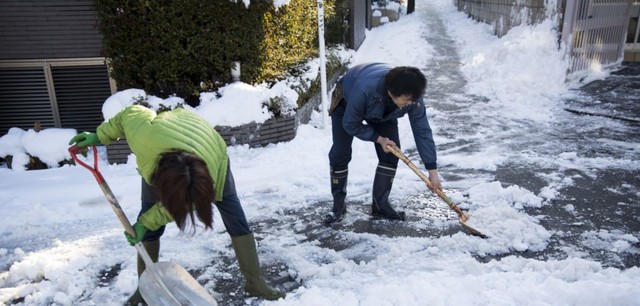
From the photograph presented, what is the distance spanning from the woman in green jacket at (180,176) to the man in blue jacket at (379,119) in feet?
3.87

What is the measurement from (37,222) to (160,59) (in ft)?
7.52

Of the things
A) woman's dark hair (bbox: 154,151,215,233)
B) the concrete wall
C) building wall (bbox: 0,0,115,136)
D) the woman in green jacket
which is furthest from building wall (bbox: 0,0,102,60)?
the concrete wall

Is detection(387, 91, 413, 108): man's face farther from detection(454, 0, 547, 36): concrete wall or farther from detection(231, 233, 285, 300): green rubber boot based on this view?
detection(454, 0, 547, 36): concrete wall

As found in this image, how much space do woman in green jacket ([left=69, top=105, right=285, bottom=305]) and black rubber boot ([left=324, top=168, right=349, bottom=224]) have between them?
116 centimetres

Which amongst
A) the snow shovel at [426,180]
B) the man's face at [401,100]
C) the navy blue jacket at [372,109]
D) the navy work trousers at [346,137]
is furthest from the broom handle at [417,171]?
the man's face at [401,100]

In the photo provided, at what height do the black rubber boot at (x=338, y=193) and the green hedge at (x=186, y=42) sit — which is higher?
the green hedge at (x=186, y=42)

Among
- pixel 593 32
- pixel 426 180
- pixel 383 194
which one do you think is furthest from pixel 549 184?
pixel 593 32

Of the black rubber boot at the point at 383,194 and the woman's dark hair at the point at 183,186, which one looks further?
A: the black rubber boot at the point at 383,194

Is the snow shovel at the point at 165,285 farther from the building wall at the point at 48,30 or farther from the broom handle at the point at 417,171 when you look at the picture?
the building wall at the point at 48,30

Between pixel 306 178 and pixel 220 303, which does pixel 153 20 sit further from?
pixel 220 303

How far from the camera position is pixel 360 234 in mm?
3709

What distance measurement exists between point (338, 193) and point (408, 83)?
130 cm

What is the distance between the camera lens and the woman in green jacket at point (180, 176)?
2.03 m

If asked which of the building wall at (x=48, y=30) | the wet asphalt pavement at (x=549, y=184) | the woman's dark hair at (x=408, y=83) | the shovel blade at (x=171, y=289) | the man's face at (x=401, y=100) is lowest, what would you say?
the wet asphalt pavement at (x=549, y=184)
